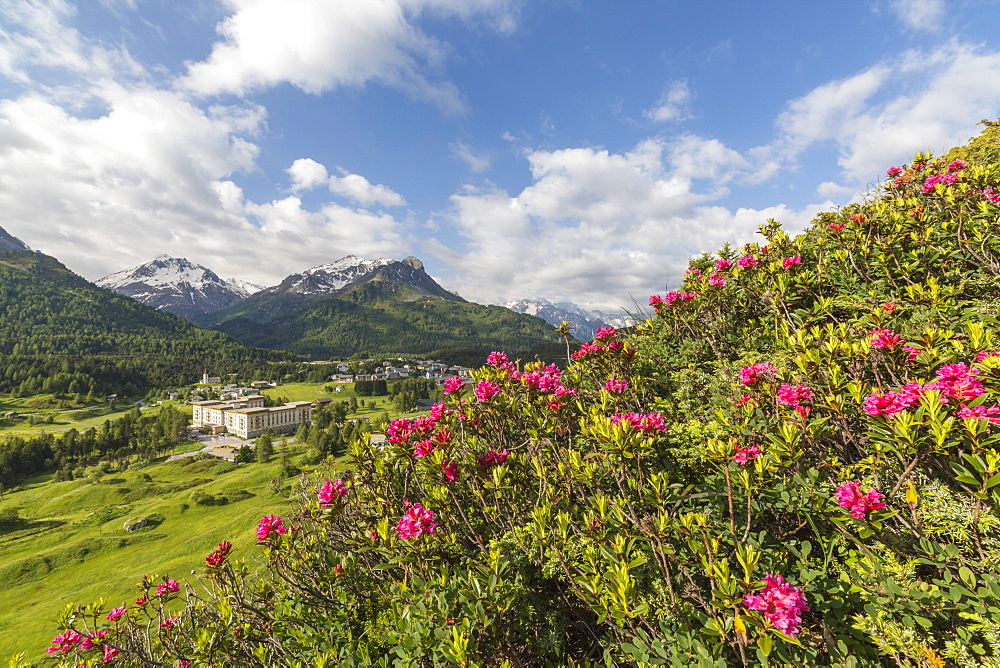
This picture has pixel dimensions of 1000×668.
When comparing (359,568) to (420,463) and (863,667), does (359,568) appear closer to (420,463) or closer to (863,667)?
(420,463)

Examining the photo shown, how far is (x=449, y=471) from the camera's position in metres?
4.60

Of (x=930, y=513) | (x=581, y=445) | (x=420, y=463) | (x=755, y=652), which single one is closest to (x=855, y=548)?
(x=930, y=513)

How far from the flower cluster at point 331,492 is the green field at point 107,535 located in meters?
13.5

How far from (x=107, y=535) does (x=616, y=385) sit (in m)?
68.9

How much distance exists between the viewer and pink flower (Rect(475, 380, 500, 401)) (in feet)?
17.7

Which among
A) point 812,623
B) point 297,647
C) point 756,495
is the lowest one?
point 297,647

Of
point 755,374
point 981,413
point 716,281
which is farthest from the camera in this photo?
point 716,281

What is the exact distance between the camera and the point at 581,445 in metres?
5.65

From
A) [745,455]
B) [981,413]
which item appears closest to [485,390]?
[745,455]

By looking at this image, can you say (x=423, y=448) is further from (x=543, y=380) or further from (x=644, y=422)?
(x=644, y=422)

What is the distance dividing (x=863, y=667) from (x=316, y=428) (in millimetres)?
108687

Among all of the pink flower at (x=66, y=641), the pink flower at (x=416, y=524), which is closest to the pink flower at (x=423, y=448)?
the pink flower at (x=416, y=524)

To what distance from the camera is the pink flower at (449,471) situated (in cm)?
458

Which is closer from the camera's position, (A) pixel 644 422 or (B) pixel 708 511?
(B) pixel 708 511
